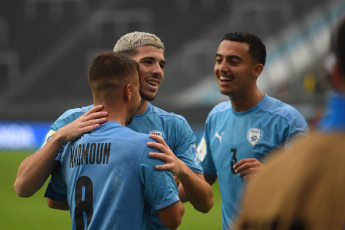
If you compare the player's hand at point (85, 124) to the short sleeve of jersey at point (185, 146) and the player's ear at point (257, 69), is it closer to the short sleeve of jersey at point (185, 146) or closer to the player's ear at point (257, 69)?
the short sleeve of jersey at point (185, 146)

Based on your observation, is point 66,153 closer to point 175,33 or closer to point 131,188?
point 131,188

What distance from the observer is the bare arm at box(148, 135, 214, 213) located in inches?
113

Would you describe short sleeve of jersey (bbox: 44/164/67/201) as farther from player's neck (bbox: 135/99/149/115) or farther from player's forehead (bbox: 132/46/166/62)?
player's forehead (bbox: 132/46/166/62)

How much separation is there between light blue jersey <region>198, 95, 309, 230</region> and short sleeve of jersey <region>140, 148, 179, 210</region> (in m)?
1.53

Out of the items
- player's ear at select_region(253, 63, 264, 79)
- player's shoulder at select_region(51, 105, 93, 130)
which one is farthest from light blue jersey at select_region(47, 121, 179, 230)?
player's ear at select_region(253, 63, 264, 79)

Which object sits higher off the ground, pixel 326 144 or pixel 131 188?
pixel 326 144

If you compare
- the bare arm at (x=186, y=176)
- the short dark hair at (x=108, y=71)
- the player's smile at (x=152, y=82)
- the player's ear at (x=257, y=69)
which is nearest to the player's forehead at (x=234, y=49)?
the player's ear at (x=257, y=69)

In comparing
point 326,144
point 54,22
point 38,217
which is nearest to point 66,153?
point 326,144

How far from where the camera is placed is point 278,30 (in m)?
21.0

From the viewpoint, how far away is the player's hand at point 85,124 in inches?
117

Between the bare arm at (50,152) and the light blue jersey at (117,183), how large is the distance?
8cm

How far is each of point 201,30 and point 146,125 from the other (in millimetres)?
18365

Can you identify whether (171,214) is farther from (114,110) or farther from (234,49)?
(234,49)

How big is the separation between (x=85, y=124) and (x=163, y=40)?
61.5 feet
